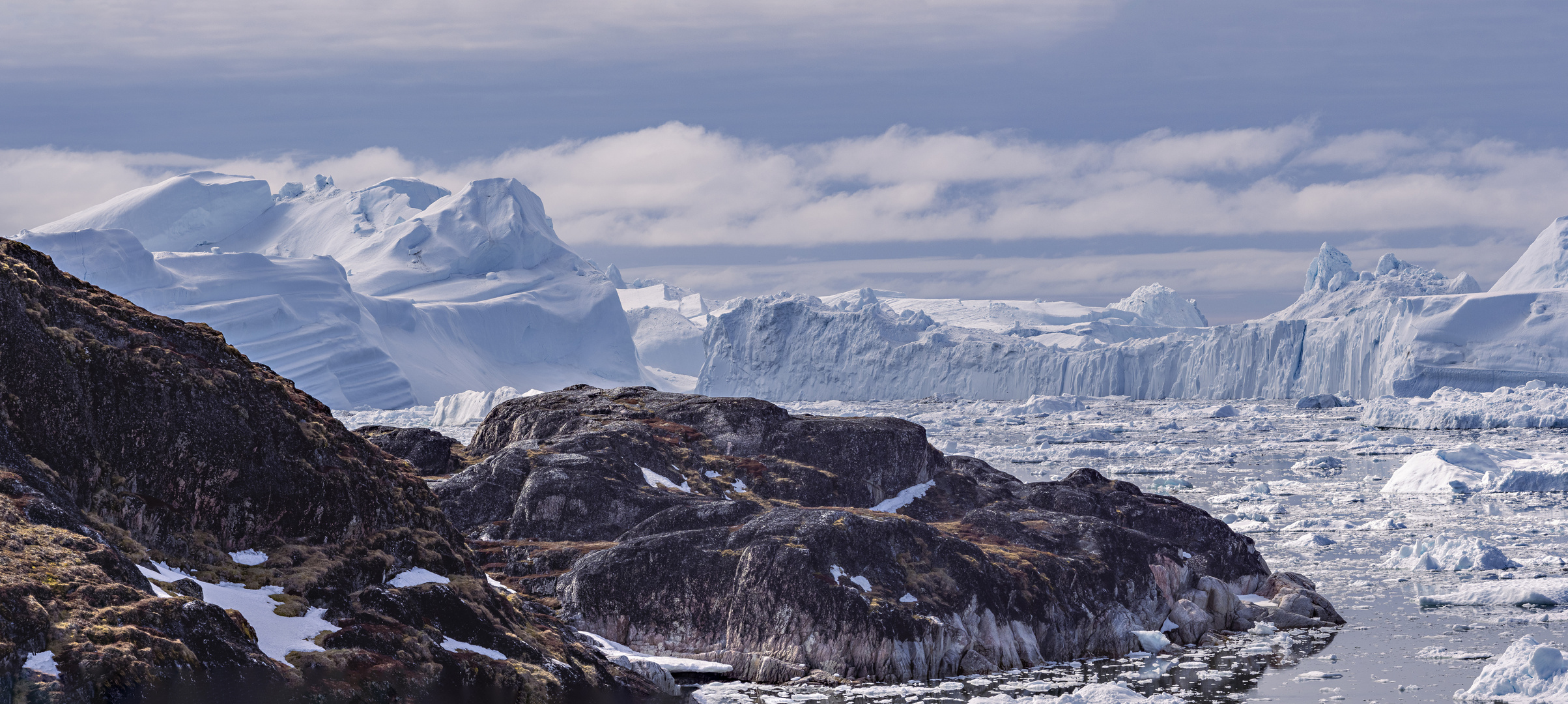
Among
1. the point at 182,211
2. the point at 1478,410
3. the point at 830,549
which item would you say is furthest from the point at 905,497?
the point at 182,211

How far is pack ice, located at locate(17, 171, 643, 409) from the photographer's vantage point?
4190 inches

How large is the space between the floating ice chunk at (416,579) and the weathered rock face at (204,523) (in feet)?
0.43

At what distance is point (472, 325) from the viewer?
135125 millimetres

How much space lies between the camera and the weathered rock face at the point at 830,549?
22828 mm

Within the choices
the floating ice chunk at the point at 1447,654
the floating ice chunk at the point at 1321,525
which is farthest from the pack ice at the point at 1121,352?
the floating ice chunk at the point at 1447,654

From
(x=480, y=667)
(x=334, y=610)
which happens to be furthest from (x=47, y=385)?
(x=480, y=667)

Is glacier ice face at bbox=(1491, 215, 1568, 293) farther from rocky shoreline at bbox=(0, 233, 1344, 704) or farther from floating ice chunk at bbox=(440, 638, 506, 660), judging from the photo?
floating ice chunk at bbox=(440, 638, 506, 660)

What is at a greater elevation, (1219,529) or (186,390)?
(186,390)

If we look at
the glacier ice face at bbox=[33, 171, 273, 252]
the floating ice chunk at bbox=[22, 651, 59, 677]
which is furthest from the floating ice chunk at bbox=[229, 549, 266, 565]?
the glacier ice face at bbox=[33, 171, 273, 252]

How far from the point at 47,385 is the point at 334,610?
187 inches

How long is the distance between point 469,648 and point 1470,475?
45.9m

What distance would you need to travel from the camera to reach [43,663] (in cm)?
1183

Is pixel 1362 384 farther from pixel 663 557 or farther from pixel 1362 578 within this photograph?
pixel 663 557

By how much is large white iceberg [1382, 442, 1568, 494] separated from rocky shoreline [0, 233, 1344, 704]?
2321 cm
